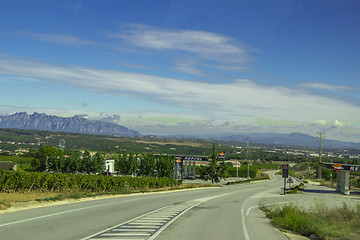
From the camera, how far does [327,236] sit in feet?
42.7

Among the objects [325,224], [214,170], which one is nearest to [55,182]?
[325,224]

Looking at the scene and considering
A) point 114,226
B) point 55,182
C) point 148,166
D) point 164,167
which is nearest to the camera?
point 114,226

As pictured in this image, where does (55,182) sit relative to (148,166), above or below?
above

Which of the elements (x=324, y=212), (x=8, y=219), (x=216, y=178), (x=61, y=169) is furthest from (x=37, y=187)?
(x=216, y=178)

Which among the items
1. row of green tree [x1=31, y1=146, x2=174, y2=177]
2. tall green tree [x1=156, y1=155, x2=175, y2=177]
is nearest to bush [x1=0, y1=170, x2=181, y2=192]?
tall green tree [x1=156, y1=155, x2=175, y2=177]

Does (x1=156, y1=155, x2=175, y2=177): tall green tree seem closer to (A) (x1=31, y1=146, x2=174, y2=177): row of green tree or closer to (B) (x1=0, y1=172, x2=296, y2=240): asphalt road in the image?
(A) (x1=31, y1=146, x2=174, y2=177): row of green tree

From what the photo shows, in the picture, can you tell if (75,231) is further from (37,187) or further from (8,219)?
(37,187)

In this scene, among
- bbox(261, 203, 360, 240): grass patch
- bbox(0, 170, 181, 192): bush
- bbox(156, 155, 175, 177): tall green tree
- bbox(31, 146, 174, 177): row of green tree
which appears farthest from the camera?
bbox(31, 146, 174, 177): row of green tree

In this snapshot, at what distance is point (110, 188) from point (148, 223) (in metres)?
21.5

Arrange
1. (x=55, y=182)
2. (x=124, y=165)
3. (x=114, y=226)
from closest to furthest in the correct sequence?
1. (x=114, y=226)
2. (x=55, y=182)
3. (x=124, y=165)

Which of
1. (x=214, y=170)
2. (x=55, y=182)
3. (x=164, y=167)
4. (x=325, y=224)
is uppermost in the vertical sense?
(x=325, y=224)

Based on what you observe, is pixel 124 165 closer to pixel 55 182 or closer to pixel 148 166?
pixel 148 166

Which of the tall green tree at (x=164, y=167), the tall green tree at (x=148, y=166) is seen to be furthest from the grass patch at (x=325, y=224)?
the tall green tree at (x=148, y=166)

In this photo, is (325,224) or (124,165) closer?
(325,224)
